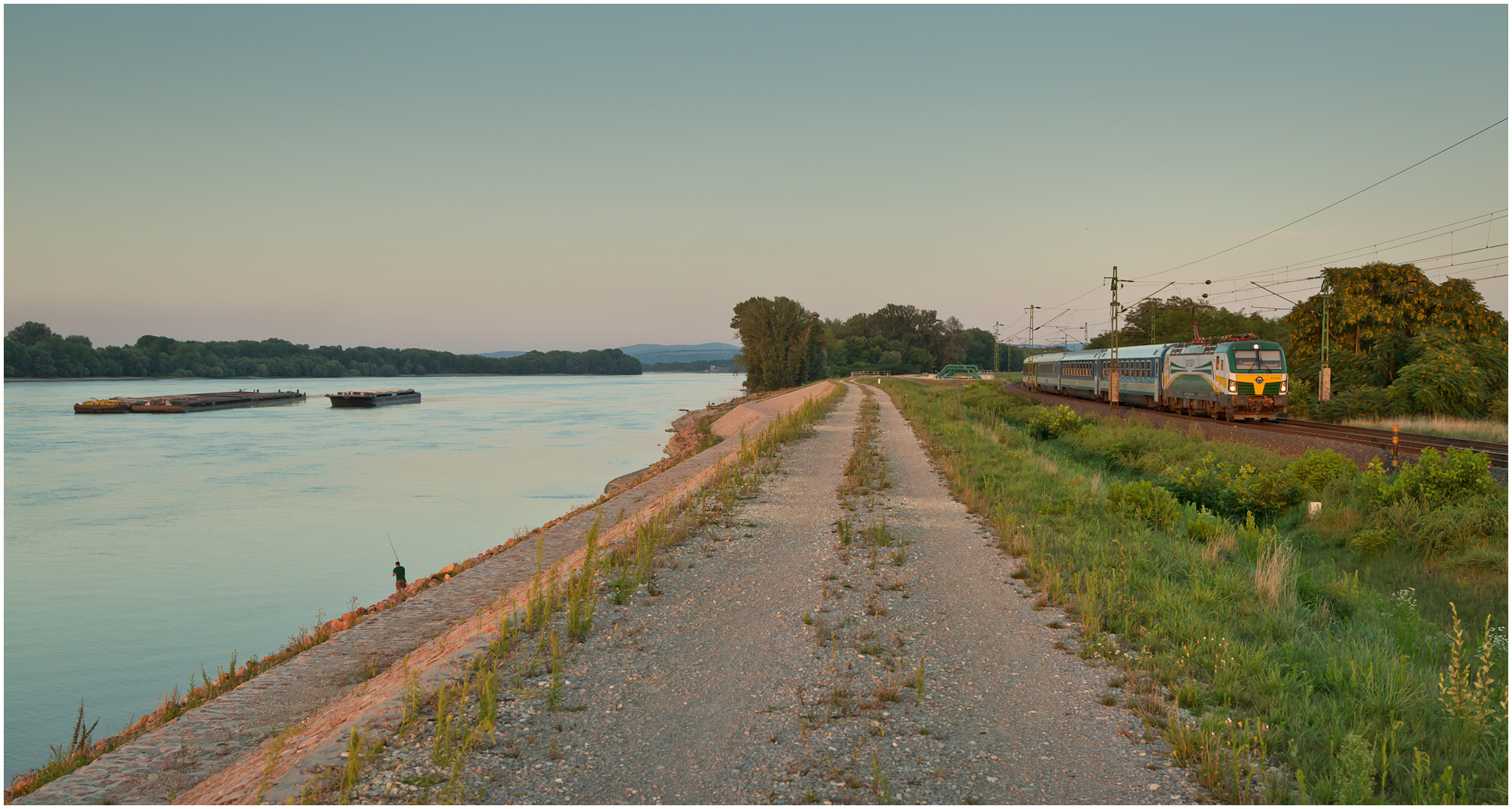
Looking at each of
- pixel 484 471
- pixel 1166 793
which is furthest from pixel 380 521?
pixel 1166 793

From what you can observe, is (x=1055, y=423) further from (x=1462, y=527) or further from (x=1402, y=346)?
(x=1402, y=346)

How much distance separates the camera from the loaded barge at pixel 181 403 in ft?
254

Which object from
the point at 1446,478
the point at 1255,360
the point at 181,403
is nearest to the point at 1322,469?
the point at 1446,478

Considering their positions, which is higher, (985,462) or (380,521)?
(985,462)

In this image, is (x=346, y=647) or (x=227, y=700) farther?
(x=346, y=647)

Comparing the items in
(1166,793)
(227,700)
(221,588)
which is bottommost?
(221,588)

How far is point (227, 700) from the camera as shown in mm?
7512

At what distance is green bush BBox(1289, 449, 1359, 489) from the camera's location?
1619cm

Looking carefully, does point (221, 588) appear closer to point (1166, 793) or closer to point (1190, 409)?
point (1166, 793)

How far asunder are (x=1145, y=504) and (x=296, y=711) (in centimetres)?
1232

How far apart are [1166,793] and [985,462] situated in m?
15.1

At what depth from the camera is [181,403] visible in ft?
273

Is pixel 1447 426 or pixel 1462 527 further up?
pixel 1447 426

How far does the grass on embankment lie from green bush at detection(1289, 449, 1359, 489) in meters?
0.05
